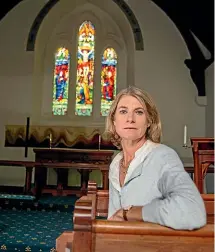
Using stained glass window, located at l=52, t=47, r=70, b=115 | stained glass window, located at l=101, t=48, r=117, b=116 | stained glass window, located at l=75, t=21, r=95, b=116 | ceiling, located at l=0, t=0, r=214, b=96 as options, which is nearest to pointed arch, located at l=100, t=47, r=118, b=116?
stained glass window, located at l=101, t=48, r=117, b=116

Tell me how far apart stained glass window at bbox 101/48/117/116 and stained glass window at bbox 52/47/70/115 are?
89 cm

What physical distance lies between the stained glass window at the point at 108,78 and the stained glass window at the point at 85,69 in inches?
10.9

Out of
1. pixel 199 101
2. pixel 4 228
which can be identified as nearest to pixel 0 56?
pixel 199 101

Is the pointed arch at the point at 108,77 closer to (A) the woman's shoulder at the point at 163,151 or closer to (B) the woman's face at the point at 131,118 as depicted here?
(B) the woman's face at the point at 131,118

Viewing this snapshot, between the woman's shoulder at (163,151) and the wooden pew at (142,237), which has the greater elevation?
the woman's shoulder at (163,151)

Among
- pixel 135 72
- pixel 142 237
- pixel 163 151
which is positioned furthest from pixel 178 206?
pixel 135 72

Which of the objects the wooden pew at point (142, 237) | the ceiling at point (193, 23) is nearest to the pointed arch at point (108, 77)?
the ceiling at point (193, 23)

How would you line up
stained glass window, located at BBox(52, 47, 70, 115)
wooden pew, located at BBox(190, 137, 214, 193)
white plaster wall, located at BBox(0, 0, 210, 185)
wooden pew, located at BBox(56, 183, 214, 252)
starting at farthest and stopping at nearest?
stained glass window, located at BBox(52, 47, 70, 115) < white plaster wall, located at BBox(0, 0, 210, 185) < wooden pew, located at BBox(190, 137, 214, 193) < wooden pew, located at BBox(56, 183, 214, 252)

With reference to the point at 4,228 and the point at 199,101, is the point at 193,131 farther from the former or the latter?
the point at 4,228

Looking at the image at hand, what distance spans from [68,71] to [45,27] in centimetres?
119

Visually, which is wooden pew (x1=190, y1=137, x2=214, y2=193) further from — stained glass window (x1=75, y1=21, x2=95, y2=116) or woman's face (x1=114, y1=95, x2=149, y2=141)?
stained glass window (x1=75, y1=21, x2=95, y2=116)

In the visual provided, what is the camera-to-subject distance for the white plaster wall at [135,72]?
285 inches

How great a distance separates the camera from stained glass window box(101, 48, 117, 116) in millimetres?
7816

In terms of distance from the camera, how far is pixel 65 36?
8055mm
